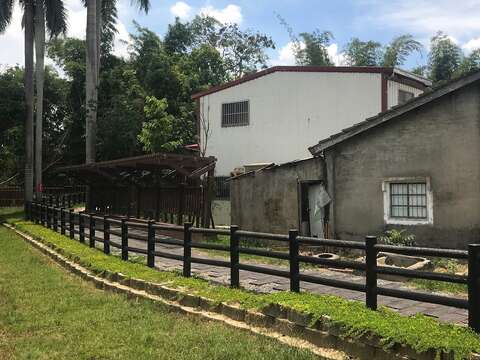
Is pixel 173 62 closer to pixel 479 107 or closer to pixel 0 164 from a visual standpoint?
pixel 0 164

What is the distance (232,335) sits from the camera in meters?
6.43

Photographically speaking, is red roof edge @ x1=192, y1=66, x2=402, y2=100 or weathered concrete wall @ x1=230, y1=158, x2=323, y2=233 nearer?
weathered concrete wall @ x1=230, y1=158, x2=323, y2=233

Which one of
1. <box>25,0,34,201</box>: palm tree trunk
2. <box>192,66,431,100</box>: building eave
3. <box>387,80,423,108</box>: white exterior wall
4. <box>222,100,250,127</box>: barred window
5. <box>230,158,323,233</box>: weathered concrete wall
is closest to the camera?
<box>230,158,323,233</box>: weathered concrete wall

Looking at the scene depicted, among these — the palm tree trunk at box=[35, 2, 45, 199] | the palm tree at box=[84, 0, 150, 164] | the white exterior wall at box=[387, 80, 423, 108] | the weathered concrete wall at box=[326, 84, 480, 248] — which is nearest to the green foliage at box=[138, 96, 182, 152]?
the palm tree at box=[84, 0, 150, 164]

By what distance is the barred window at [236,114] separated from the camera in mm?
21797

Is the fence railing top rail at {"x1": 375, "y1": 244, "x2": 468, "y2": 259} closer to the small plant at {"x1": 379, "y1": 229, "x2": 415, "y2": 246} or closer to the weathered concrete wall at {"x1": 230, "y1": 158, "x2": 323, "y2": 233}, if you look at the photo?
the small plant at {"x1": 379, "y1": 229, "x2": 415, "y2": 246}

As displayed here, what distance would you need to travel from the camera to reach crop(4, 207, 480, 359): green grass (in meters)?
5.02

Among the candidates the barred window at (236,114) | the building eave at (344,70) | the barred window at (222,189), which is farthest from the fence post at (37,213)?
the building eave at (344,70)

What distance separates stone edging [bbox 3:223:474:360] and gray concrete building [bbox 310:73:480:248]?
20.4 ft

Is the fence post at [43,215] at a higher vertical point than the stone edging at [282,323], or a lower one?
higher

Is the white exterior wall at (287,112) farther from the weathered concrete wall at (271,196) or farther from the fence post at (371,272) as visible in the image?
the fence post at (371,272)

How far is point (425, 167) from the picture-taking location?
466 inches

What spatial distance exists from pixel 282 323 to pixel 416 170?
681 cm

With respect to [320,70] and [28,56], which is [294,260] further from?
[28,56]
